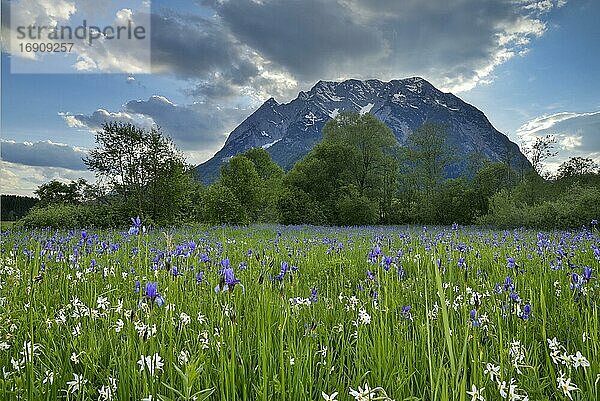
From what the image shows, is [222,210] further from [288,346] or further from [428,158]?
[428,158]

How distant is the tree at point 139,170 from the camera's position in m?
21.2

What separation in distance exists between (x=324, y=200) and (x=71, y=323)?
35.8 m

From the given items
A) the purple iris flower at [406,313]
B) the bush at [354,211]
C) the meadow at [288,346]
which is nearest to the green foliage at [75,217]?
the meadow at [288,346]

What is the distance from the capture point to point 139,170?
21578mm

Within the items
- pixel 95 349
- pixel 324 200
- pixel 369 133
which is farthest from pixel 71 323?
pixel 369 133

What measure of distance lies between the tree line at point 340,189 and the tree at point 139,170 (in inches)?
2.1

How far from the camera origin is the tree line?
2086 cm

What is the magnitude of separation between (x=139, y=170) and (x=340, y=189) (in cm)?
2134

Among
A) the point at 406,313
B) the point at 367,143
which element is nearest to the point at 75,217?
the point at 406,313

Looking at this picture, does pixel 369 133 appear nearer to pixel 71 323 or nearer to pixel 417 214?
pixel 417 214

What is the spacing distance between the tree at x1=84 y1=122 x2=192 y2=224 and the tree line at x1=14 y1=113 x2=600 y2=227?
54mm

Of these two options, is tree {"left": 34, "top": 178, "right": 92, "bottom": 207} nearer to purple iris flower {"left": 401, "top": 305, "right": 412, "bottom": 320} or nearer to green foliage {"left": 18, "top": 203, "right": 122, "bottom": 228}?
green foliage {"left": 18, "top": 203, "right": 122, "bottom": 228}

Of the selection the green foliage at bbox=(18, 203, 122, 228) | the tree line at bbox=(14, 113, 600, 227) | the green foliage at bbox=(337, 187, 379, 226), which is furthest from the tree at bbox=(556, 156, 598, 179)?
the green foliage at bbox=(18, 203, 122, 228)

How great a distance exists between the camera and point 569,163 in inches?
1348
